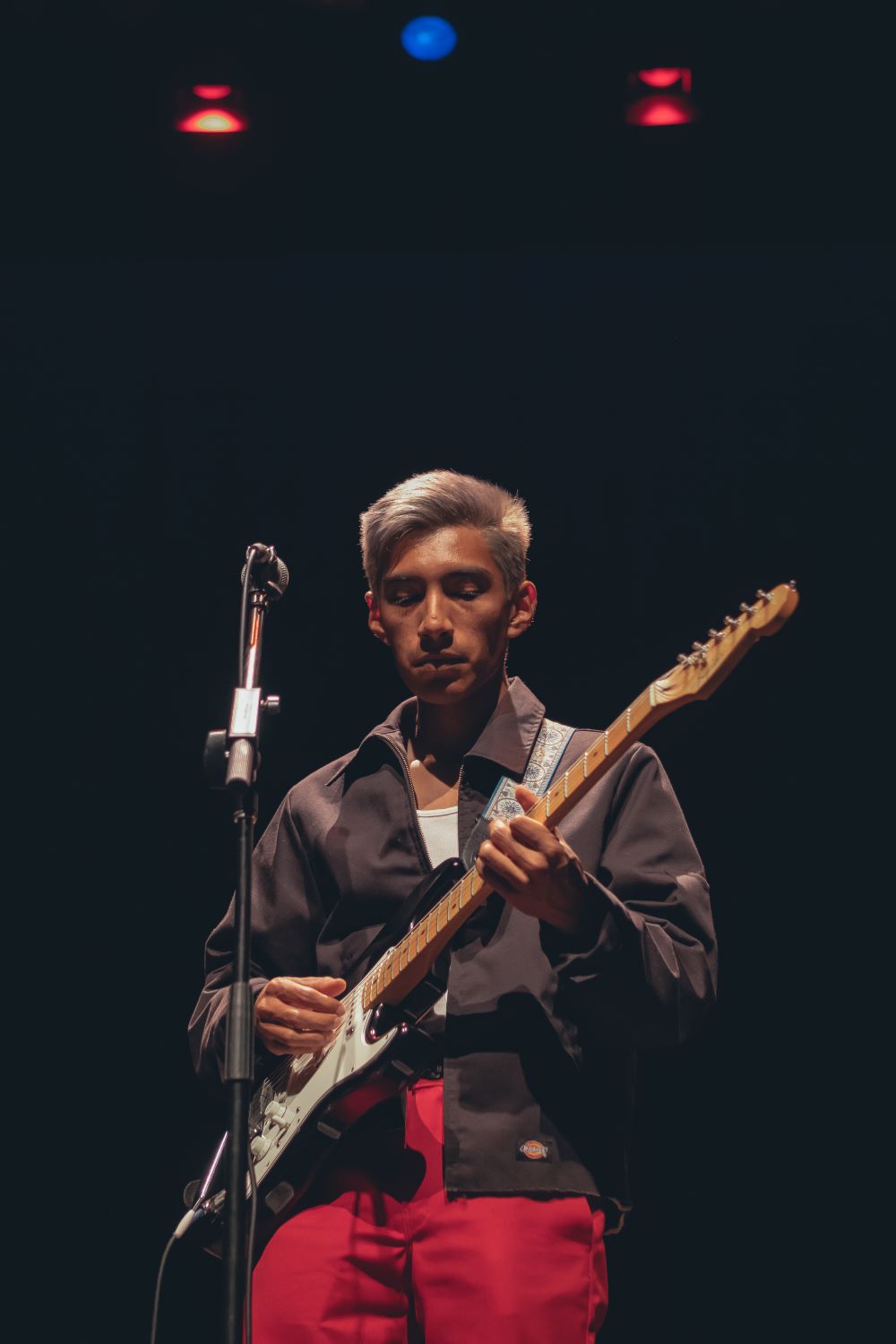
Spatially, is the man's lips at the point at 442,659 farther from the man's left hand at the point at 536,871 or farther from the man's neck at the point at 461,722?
the man's left hand at the point at 536,871

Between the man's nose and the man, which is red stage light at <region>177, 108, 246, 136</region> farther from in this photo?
the man's nose

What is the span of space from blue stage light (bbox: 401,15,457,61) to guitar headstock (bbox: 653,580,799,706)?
2082 mm

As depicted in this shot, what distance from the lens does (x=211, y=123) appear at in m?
3.71

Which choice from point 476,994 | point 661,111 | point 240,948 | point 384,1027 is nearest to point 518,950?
point 476,994

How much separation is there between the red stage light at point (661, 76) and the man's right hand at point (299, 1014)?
2.55 metres

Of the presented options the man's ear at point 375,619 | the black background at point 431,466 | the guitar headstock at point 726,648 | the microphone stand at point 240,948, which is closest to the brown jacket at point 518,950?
the man's ear at point 375,619

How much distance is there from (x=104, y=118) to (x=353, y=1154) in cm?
291

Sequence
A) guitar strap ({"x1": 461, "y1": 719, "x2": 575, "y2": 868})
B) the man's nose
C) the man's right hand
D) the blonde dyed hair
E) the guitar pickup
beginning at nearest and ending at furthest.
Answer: the guitar pickup < the man's right hand < guitar strap ({"x1": 461, "y1": 719, "x2": 575, "y2": 868}) < the man's nose < the blonde dyed hair

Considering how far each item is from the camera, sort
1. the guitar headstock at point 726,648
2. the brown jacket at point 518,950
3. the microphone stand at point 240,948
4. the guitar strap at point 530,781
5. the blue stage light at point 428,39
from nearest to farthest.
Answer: the microphone stand at point 240,948, the guitar headstock at point 726,648, the brown jacket at point 518,950, the guitar strap at point 530,781, the blue stage light at point 428,39

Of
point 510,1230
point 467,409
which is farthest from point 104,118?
point 510,1230

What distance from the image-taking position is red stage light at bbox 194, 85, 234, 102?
11.9ft

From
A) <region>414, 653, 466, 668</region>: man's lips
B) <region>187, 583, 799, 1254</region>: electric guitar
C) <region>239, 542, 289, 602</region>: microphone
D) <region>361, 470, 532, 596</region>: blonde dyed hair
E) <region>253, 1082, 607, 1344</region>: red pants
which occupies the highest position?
<region>361, 470, 532, 596</region>: blonde dyed hair

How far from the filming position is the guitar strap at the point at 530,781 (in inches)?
101

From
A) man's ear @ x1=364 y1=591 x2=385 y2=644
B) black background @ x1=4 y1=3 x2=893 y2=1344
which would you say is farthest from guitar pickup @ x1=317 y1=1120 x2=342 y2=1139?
black background @ x1=4 y1=3 x2=893 y2=1344
